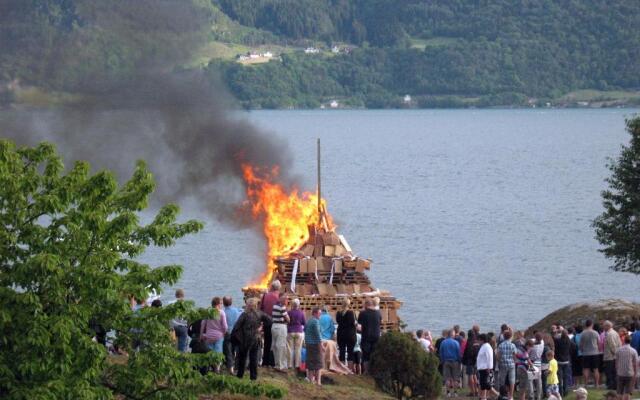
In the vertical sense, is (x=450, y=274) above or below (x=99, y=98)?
below

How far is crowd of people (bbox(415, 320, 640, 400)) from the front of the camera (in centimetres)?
2841

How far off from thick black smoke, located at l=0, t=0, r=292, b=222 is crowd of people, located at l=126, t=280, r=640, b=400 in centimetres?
1894

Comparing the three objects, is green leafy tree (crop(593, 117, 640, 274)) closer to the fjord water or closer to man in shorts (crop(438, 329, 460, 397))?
the fjord water

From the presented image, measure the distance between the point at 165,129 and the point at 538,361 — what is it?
90.5 feet

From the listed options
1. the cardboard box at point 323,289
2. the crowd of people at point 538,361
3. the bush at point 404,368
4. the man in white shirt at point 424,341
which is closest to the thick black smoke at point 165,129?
the cardboard box at point 323,289

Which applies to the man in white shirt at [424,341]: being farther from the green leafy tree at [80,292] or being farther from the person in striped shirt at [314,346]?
the green leafy tree at [80,292]

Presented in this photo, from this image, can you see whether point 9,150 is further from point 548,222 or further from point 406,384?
point 548,222

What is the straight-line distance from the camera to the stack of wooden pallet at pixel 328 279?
115ft

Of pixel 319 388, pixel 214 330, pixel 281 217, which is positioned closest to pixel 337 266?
pixel 281 217

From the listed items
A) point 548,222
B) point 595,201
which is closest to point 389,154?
point 595,201

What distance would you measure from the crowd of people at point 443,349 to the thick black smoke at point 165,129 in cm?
1894

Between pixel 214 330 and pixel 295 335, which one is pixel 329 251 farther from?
pixel 214 330

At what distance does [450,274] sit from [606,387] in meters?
49.6

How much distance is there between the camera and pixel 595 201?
124312mm
